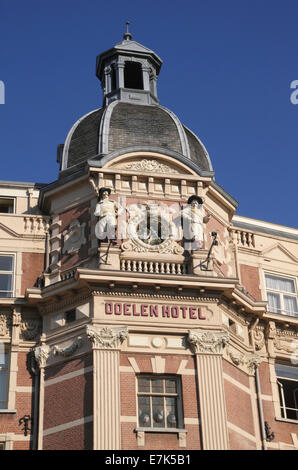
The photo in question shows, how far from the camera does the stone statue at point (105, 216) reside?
36.2m

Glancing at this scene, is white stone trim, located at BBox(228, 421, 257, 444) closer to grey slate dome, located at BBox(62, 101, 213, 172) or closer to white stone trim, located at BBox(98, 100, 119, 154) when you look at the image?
grey slate dome, located at BBox(62, 101, 213, 172)

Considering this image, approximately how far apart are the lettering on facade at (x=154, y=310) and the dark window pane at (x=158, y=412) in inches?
124

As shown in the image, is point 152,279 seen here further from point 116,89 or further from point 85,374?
point 116,89

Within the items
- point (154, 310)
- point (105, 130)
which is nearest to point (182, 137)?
point (105, 130)

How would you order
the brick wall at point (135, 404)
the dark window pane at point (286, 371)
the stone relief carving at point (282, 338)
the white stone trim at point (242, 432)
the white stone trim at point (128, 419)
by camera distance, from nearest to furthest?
the brick wall at point (135, 404) < the white stone trim at point (128, 419) < the white stone trim at point (242, 432) < the dark window pane at point (286, 371) < the stone relief carving at point (282, 338)

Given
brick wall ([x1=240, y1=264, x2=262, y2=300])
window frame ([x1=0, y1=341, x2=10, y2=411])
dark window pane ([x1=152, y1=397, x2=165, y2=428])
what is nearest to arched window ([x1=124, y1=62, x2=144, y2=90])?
brick wall ([x1=240, y1=264, x2=262, y2=300])

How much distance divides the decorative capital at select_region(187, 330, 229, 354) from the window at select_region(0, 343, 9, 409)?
708cm

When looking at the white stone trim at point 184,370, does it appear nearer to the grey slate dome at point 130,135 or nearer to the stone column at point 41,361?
the stone column at point 41,361

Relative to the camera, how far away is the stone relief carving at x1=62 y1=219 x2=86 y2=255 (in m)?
37.2

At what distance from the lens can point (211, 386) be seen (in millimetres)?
33656

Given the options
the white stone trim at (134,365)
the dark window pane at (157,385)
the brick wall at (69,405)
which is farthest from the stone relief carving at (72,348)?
the dark window pane at (157,385)

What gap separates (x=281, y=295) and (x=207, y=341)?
7.32m

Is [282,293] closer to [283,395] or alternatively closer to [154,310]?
[283,395]

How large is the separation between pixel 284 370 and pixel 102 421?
9.65 metres
